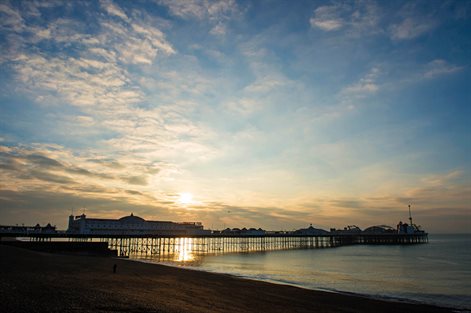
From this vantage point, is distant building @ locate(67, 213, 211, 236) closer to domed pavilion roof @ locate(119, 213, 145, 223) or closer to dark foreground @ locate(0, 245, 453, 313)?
domed pavilion roof @ locate(119, 213, 145, 223)

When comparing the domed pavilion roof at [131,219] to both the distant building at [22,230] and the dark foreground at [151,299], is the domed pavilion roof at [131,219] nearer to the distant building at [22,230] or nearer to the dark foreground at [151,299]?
the distant building at [22,230]

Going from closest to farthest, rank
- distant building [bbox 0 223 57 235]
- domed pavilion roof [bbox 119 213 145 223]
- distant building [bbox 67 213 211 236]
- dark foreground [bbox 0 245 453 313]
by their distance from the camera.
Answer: dark foreground [bbox 0 245 453 313]
distant building [bbox 0 223 57 235]
distant building [bbox 67 213 211 236]
domed pavilion roof [bbox 119 213 145 223]

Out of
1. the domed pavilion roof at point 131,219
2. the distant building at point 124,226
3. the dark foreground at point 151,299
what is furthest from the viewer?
the domed pavilion roof at point 131,219

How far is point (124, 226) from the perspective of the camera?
98.7 m

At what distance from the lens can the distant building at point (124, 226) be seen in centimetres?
8380

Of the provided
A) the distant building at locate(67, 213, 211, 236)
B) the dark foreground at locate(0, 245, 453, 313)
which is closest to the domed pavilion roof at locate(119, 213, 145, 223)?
the distant building at locate(67, 213, 211, 236)

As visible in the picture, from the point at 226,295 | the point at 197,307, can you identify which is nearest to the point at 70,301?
the point at 197,307

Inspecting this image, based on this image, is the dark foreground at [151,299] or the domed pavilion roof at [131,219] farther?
the domed pavilion roof at [131,219]

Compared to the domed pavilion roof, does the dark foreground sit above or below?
below

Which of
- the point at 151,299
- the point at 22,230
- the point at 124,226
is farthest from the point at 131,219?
the point at 151,299

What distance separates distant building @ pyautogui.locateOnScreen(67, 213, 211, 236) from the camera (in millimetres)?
83800

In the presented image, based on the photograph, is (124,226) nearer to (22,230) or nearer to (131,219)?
(131,219)

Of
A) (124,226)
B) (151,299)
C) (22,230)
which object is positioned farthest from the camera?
(124,226)

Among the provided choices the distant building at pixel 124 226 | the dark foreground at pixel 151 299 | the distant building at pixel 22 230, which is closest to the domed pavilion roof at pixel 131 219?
the distant building at pixel 124 226
